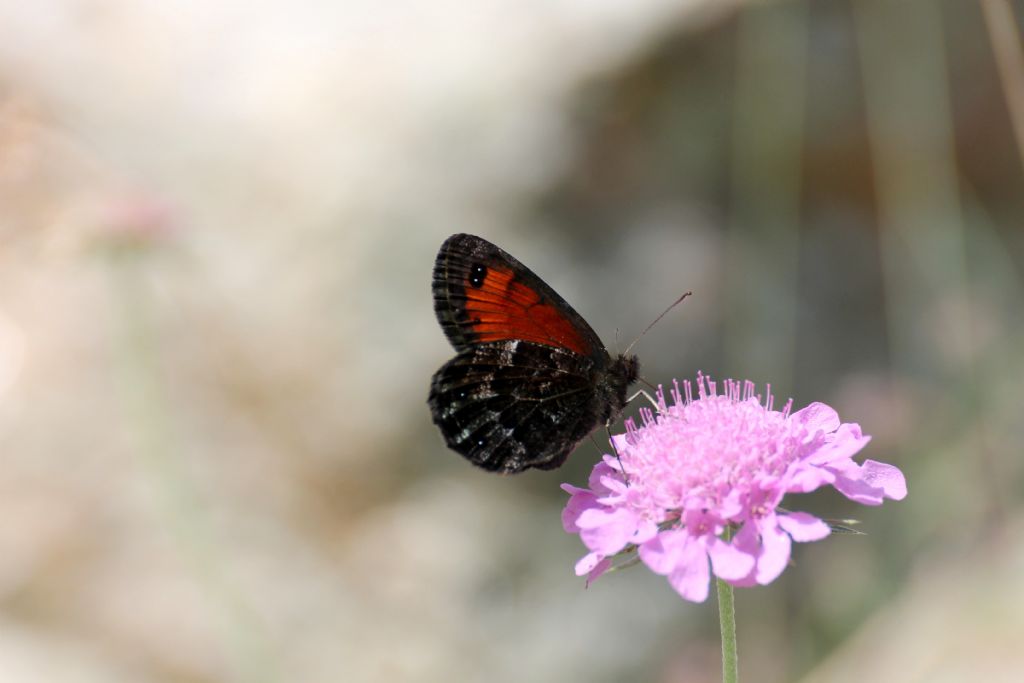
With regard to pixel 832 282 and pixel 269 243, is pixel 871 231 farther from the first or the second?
pixel 269 243

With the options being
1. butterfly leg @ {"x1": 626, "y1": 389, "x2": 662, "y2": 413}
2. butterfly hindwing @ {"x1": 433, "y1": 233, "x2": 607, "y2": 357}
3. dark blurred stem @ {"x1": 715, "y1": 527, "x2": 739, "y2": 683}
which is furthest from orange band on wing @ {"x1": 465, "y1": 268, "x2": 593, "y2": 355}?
dark blurred stem @ {"x1": 715, "y1": 527, "x2": 739, "y2": 683}

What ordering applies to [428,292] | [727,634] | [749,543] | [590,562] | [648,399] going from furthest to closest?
[428,292] → [648,399] → [590,562] → [749,543] → [727,634]

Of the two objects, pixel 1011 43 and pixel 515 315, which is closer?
pixel 515 315

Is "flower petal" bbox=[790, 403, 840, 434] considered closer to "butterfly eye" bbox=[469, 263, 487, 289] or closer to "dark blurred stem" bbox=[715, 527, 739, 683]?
"dark blurred stem" bbox=[715, 527, 739, 683]

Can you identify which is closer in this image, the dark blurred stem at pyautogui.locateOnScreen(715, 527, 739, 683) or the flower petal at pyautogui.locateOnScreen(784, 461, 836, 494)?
the dark blurred stem at pyautogui.locateOnScreen(715, 527, 739, 683)

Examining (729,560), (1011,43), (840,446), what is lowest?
(729,560)

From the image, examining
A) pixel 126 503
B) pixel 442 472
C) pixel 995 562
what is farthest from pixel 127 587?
pixel 995 562

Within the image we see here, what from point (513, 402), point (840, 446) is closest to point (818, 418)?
point (840, 446)

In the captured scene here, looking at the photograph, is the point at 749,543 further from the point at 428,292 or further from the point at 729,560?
the point at 428,292
